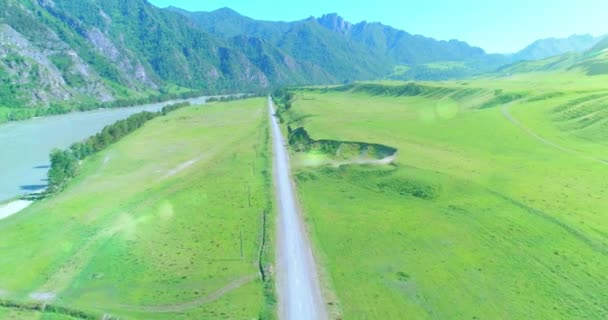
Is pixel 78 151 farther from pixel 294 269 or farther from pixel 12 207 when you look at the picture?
pixel 294 269

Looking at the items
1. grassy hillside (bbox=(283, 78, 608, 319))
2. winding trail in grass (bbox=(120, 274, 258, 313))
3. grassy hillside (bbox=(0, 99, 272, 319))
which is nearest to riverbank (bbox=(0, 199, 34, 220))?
grassy hillside (bbox=(0, 99, 272, 319))

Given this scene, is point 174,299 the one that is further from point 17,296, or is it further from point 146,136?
point 146,136

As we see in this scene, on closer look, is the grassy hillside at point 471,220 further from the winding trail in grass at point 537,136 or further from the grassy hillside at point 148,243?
the grassy hillside at point 148,243

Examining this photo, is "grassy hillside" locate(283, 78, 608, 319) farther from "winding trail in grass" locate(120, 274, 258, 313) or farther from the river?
the river

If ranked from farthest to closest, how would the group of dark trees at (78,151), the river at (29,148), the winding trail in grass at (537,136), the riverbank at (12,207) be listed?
1. the river at (29,148)
2. the group of dark trees at (78,151)
3. the winding trail in grass at (537,136)
4. the riverbank at (12,207)

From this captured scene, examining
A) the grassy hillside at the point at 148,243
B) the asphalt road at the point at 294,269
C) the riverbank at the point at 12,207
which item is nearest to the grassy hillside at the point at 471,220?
the asphalt road at the point at 294,269

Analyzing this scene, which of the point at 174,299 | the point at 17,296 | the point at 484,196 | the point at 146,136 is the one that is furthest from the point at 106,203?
the point at 146,136

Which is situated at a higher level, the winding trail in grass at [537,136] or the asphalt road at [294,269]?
the winding trail in grass at [537,136]
